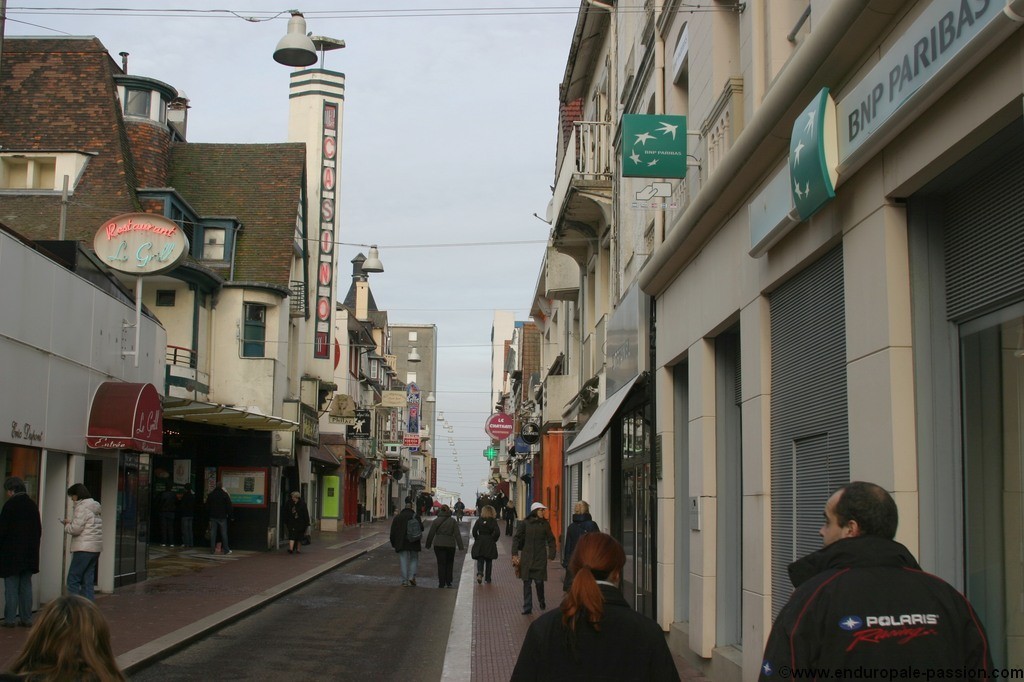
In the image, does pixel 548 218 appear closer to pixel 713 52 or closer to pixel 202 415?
pixel 202 415

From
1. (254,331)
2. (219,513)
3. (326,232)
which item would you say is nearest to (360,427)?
(326,232)

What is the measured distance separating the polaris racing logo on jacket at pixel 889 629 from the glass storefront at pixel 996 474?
217cm

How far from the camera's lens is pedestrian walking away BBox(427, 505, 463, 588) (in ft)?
69.0

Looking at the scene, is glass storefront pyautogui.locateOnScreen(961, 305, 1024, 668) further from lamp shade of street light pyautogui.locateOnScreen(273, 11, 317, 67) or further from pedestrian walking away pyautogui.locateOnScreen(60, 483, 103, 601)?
lamp shade of street light pyautogui.locateOnScreen(273, 11, 317, 67)

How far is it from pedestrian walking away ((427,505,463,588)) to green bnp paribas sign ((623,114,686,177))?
10.4 m

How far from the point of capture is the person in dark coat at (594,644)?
4.01 meters

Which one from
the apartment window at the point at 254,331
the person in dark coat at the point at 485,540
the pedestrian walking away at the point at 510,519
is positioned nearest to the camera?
the person in dark coat at the point at 485,540

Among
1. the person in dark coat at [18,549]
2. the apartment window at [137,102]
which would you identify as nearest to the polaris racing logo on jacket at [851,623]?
the person in dark coat at [18,549]

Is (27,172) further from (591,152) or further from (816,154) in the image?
(816,154)

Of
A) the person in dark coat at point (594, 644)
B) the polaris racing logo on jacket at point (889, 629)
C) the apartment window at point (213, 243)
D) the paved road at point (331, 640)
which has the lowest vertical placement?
the paved road at point (331, 640)

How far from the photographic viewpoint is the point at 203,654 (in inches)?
478

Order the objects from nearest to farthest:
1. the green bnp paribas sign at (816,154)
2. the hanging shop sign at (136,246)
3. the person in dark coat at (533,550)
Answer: the green bnp paribas sign at (816,154)
the person in dark coat at (533,550)
the hanging shop sign at (136,246)

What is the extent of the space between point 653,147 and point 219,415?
51.4ft

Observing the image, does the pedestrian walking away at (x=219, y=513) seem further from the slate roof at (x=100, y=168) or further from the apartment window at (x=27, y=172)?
the apartment window at (x=27, y=172)
